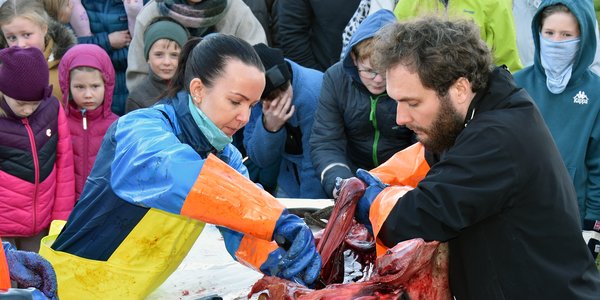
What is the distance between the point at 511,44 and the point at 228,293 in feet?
8.87

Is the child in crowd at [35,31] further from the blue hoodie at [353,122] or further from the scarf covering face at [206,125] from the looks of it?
the scarf covering face at [206,125]

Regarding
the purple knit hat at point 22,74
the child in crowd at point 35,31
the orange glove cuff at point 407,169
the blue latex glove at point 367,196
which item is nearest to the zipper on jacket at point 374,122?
the orange glove cuff at point 407,169

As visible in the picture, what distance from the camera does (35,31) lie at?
5430 millimetres

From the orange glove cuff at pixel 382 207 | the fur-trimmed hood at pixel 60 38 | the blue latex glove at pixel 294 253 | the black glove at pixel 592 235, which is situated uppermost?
the orange glove cuff at pixel 382 207

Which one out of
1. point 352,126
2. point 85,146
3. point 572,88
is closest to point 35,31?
point 85,146

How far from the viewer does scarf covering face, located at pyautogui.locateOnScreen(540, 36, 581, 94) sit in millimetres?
4781

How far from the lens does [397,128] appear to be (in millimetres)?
4703

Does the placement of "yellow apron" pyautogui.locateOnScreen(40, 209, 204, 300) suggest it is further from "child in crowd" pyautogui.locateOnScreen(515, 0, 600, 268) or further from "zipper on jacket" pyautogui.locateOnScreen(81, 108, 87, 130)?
"child in crowd" pyautogui.locateOnScreen(515, 0, 600, 268)

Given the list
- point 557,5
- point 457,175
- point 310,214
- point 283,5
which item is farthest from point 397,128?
point 457,175

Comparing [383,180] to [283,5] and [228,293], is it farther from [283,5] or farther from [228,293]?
[283,5]

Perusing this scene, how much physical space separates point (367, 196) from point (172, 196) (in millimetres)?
737

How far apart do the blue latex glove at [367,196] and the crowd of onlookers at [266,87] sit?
121cm

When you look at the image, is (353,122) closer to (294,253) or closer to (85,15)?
(294,253)

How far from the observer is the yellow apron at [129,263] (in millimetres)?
3316
